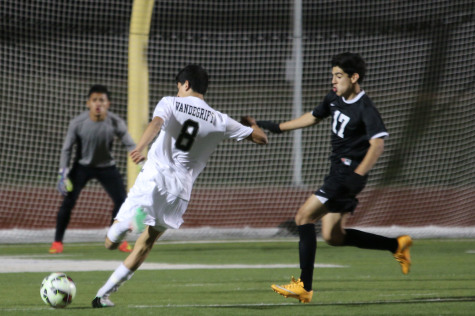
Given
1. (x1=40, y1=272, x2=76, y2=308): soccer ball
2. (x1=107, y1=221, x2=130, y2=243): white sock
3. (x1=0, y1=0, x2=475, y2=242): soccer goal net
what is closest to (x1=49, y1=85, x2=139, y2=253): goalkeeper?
(x1=0, y1=0, x2=475, y2=242): soccer goal net

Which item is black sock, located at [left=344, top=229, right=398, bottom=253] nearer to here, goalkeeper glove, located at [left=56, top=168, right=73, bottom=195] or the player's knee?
the player's knee

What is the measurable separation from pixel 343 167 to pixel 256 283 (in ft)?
6.01

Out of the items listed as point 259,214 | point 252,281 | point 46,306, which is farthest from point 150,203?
point 259,214

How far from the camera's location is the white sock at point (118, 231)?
6.26 meters

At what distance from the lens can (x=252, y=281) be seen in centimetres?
859

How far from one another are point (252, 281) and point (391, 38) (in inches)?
295

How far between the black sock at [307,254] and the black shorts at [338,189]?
0.25 m

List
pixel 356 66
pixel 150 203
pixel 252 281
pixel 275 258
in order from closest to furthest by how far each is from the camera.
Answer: pixel 150 203 < pixel 356 66 < pixel 252 281 < pixel 275 258

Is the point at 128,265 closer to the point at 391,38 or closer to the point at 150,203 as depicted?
the point at 150,203

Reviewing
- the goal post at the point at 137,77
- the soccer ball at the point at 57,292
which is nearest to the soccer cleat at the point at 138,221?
the soccer ball at the point at 57,292

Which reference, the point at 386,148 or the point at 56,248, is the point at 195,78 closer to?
the point at 56,248

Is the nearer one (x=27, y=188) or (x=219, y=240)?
(x=219, y=240)

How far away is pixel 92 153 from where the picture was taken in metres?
11.2

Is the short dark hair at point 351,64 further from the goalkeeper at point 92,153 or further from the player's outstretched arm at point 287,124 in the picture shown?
the goalkeeper at point 92,153
